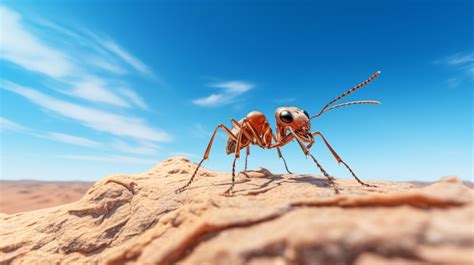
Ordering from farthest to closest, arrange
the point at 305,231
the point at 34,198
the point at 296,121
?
1. the point at 34,198
2. the point at 296,121
3. the point at 305,231

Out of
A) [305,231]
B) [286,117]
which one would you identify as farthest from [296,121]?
[305,231]

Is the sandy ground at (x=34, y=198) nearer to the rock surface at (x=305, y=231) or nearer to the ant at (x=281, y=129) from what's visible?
the ant at (x=281, y=129)

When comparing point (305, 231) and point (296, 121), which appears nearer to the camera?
point (305, 231)

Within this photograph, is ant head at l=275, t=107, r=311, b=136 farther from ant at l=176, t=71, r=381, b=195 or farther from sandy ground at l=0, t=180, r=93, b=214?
sandy ground at l=0, t=180, r=93, b=214

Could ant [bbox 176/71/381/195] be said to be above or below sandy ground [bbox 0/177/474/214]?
below

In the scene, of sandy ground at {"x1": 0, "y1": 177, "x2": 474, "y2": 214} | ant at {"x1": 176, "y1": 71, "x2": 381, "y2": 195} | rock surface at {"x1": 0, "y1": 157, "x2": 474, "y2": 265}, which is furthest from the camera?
sandy ground at {"x1": 0, "y1": 177, "x2": 474, "y2": 214}

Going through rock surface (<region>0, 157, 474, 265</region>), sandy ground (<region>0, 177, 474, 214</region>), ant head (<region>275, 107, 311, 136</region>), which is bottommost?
rock surface (<region>0, 157, 474, 265</region>)

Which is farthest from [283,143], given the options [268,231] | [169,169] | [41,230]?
[41,230]

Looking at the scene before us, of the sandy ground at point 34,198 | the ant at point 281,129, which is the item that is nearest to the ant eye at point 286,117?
the ant at point 281,129

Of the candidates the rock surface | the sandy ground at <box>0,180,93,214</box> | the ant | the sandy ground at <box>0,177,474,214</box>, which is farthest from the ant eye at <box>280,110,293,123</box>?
the sandy ground at <box>0,180,93,214</box>

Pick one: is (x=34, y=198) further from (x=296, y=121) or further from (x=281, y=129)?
(x=296, y=121)

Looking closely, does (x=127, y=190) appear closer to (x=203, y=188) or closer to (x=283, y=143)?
(x=203, y=188)
